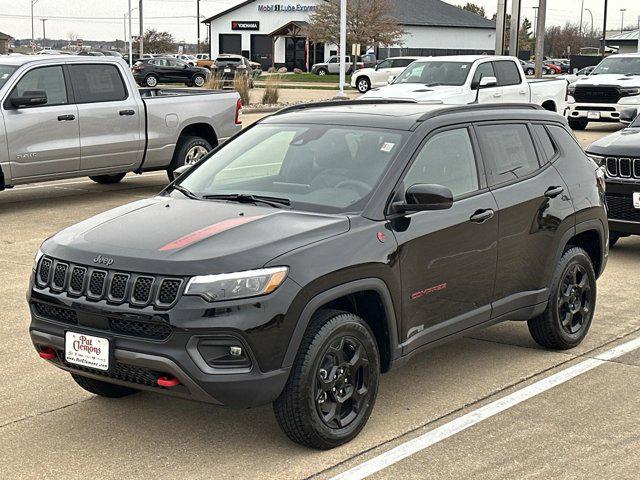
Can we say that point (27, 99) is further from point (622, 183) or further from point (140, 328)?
point (140, 328)

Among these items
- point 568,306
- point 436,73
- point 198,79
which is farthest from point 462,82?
point 198,79

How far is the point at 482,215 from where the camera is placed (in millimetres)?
5801

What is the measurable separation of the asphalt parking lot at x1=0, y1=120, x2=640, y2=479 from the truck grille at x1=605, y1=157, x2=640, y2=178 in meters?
3.22

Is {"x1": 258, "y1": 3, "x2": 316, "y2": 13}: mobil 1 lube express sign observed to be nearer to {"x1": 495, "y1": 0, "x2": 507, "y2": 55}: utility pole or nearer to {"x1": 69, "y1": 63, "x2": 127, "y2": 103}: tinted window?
{"x1": 495, "y1": 0, "x2": 507, "y2": 55}: utility pole

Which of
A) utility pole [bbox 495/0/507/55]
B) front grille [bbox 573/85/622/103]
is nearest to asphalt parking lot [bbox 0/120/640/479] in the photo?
front grille [bbox 573/85/622/103]

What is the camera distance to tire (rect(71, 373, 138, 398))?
18.1 ft

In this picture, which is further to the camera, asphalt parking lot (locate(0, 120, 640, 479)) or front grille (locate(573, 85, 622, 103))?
front grille (locate(573, 85, 622, 103))

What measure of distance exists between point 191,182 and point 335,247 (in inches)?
58.3

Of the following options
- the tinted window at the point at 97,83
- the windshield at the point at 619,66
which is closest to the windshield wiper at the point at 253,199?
the tinted window at the point at 97,83

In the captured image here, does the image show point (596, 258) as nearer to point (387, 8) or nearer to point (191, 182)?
point (191, 182)

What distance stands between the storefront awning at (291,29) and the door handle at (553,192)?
7989cm

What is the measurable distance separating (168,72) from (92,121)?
1618 inches

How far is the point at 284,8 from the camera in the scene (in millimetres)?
87938

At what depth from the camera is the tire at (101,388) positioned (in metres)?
5.52
